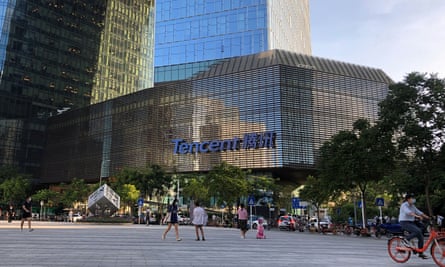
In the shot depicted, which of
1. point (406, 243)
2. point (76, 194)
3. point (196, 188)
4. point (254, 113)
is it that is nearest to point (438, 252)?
point (406, 243)

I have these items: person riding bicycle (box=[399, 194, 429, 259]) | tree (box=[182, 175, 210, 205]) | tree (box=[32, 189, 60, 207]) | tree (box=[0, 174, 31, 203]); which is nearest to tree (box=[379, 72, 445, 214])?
person riding bicycle (box=[399, 194, 429, 259])

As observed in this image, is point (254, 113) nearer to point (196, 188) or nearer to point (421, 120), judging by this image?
point (196, 188)

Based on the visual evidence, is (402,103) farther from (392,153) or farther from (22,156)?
(22,156)

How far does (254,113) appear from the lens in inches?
2307

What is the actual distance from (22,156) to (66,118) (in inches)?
603

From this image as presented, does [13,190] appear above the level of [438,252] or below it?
above

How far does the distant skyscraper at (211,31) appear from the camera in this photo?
71000mm

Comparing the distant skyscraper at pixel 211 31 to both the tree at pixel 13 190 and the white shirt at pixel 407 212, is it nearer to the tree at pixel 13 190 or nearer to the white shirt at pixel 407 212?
the tree at pixel 13 190

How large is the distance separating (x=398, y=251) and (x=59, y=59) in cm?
10718

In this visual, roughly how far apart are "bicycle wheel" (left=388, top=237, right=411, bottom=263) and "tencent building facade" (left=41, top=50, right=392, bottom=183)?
146 ft

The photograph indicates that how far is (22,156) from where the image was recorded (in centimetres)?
9325

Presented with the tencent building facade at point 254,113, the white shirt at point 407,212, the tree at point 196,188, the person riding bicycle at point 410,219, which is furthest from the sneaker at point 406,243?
the tencent building facade at point 254,113

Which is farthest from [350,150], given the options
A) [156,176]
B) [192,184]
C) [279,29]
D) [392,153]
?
[279,29]

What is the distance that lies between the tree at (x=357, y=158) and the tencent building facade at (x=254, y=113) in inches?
819
